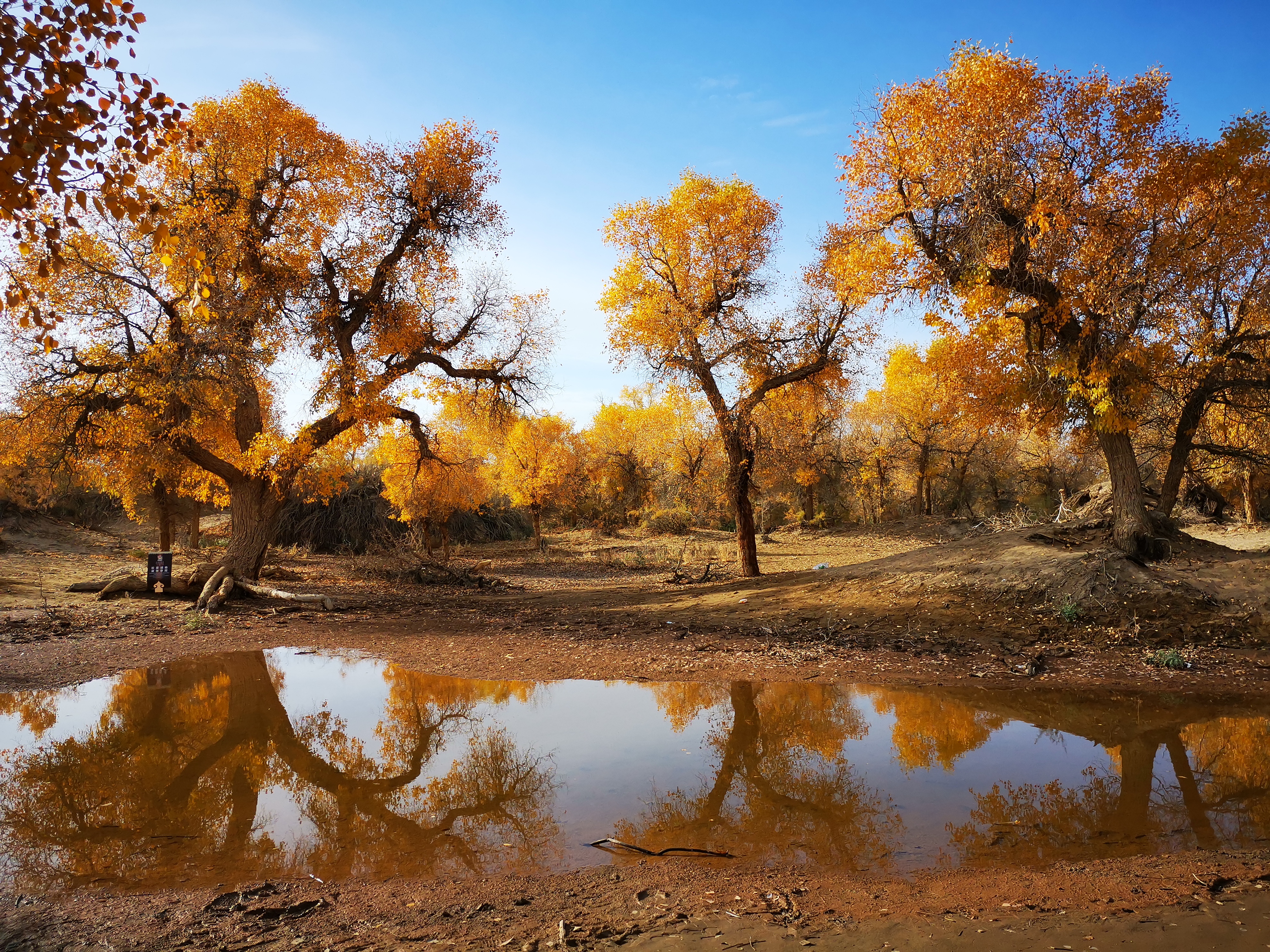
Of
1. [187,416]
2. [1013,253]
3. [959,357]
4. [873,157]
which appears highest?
[873,157]

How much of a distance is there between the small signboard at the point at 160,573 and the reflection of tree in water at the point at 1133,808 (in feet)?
52.3

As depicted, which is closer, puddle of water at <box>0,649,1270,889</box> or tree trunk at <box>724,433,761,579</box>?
puddle of water at <box>0,649,1270,889</box>

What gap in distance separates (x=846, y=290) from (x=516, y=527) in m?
27.8

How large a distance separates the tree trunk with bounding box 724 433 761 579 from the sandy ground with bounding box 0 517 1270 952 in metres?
0.70

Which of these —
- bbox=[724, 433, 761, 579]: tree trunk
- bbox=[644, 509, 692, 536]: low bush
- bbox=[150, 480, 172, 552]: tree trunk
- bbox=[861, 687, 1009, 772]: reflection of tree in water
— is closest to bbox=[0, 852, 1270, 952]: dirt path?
bbox=[861, 687, 1009, 772]: reflection of tree in water

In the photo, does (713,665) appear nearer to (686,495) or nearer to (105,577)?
(105,577)

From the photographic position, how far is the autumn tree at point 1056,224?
11461 mm

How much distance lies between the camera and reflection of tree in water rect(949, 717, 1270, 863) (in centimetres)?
426

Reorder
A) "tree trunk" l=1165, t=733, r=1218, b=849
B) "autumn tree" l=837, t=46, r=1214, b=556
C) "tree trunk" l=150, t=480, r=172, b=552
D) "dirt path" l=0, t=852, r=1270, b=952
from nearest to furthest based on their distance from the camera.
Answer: "dirt path" l=0, t=852, r=1270, b=952, "tree trunk" l=1165, t=733, r=1218, b=849, "autumn tree" l=837, t=46, r=1214, b=556, "tree trunk" l=150, t=480, r=172, b=552

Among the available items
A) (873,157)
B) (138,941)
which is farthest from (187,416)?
(873,157)

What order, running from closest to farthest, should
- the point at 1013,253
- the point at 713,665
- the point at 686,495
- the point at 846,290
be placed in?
the point at 713,665, the point at 1013,253, the point at 846,290, the point at 686,495

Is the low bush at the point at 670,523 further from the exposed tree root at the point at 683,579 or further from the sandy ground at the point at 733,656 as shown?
the exposed tree root at the point at 683,579

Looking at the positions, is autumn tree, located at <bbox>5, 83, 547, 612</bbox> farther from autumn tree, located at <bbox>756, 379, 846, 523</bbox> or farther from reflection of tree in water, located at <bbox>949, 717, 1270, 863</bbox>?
reflection of tree in water, located at <bbox>949, 717, 1270, 863</bbox>

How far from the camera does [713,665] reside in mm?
9578
